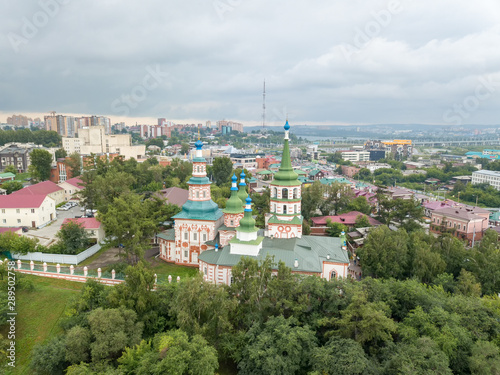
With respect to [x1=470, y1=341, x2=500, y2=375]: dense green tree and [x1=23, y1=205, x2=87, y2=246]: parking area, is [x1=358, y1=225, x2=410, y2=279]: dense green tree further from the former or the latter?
[x1=23, y1=205, x2=87, y2=246]: parking area

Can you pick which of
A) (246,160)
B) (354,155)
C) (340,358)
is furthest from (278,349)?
(354,155)

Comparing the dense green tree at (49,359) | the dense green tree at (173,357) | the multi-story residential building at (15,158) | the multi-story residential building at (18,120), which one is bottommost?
the dense green tree at (49,359)

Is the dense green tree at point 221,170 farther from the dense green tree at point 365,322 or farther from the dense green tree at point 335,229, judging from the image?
the dense green tree at point 365,322

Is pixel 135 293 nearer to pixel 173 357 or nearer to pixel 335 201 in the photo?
pixel 173 357

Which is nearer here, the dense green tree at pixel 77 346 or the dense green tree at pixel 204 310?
the dense green tree at pixel 77 346

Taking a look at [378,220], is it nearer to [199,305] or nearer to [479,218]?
[479,218]

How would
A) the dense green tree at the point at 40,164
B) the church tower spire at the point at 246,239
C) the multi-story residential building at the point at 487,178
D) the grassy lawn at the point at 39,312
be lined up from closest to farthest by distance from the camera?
1. the grassy lawn at the point at 39,312
2. the church tower spire at the point at 246,239
3. the dense green tree at the point at 40,164
4. the multi-story residential building at the point at 487,178

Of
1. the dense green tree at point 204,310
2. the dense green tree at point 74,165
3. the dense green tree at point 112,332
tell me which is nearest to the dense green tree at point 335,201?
the dense green tree at point 204,310
